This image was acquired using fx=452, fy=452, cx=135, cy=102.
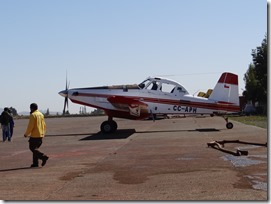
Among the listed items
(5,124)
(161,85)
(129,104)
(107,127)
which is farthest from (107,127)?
(5,124)

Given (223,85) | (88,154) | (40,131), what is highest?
(223,85)

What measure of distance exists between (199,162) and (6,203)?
5.60 metres

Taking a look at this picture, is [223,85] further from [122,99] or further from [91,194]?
[91,194]

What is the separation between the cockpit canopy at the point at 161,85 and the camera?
25.1 m

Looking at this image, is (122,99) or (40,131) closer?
(40,131)

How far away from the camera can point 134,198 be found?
7.33m

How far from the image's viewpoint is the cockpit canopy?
82.3 feet

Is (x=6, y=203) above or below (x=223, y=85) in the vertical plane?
below

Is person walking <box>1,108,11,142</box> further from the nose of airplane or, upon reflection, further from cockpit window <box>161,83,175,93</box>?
cockpit window <box>161,83,175,93</box>

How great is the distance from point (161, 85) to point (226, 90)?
3829 millimetres

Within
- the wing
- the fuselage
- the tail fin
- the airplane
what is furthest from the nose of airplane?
the tail fin

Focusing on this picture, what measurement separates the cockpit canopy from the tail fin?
2067mm

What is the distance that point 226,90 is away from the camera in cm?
2583

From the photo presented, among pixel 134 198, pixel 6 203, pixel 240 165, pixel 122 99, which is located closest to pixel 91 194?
pixel 134 198
